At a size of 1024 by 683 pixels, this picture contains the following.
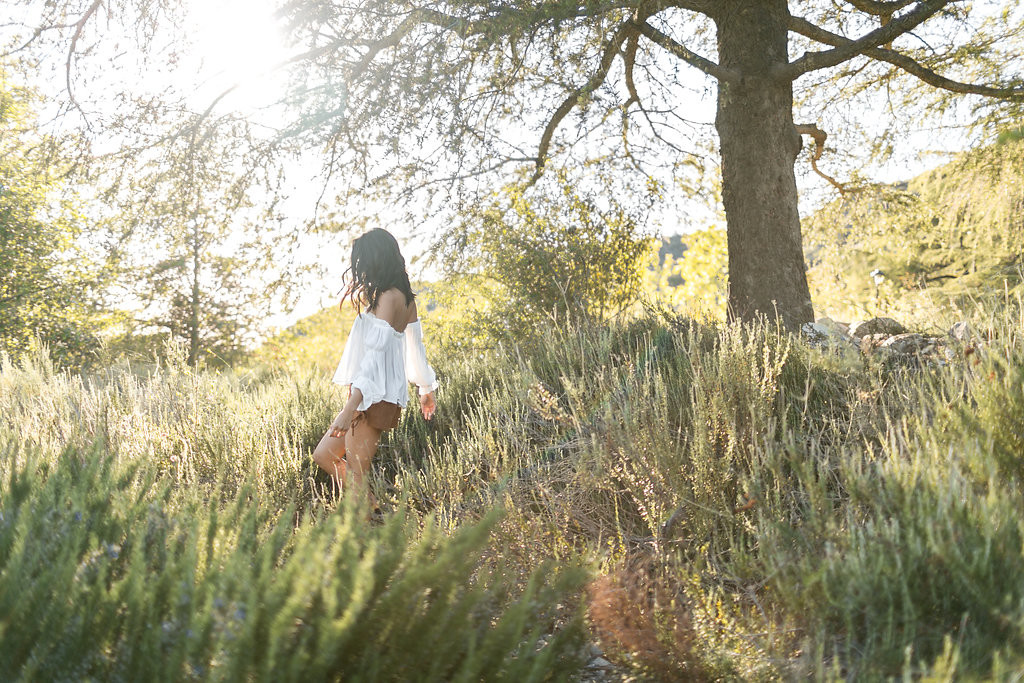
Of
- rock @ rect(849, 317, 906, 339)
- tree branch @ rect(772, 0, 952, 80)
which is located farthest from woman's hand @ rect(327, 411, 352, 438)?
tree branch @ rect(772, 0, 952, 80)

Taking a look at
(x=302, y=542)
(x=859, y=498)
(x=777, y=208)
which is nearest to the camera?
(x=302, y=542)

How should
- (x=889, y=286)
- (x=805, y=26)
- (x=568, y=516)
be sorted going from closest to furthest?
(x=568, y=516)
(x=805, y=26)
(x=889, y=286)

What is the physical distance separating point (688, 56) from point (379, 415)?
434 cm

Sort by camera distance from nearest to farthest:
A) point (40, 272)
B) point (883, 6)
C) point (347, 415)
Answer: point (347, 415), point (883, 6), point (40, 272)

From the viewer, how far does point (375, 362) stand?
4320 mm

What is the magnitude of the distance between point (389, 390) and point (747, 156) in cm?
450

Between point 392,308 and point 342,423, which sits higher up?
point 392,308

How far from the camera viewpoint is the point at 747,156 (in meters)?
6.95

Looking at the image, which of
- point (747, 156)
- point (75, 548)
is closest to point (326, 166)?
point (747, 156)

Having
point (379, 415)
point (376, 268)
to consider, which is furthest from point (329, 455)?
point (376, 268)

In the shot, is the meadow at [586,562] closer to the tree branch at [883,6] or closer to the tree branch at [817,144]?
the tree branch at [883,6]

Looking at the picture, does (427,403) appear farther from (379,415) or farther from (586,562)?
(586,562)

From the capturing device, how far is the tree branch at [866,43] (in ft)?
20.1

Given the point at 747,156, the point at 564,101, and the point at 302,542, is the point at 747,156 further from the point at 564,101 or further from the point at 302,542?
the point at 302,542
